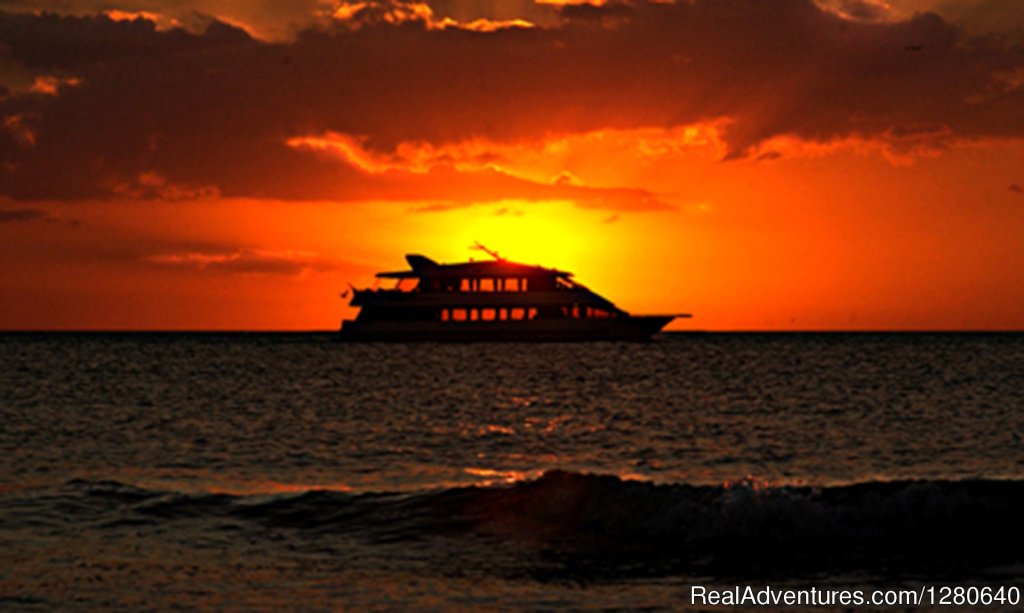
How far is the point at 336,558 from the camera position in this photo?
1297 centimetres

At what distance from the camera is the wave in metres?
13.0

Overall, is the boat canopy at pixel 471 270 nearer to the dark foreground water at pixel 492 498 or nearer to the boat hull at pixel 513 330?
the boat hull at pixel 513 330

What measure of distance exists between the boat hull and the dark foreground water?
55.8 metres

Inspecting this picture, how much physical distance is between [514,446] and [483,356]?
58025 mm

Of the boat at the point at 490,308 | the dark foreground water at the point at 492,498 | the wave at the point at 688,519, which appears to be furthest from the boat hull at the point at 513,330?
the wave at the point at 688,519

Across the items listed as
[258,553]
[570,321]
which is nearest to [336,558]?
[258,553]

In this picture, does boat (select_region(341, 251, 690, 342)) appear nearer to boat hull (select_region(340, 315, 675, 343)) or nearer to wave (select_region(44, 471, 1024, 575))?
boat hull (select_region(340, 315, 675, 343))

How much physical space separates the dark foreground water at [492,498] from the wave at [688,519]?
1.7 inches

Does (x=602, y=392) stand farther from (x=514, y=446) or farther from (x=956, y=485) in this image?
(x=956, y=485)

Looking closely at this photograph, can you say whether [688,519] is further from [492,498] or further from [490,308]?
[490,308]

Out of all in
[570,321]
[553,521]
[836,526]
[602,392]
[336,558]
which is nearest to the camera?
[336,558]

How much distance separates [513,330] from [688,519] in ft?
273

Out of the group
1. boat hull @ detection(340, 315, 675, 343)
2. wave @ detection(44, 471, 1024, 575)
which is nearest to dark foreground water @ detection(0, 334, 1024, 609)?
wave @ detection(44, 471, 1024, 575)

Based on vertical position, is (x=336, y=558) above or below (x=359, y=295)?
below
